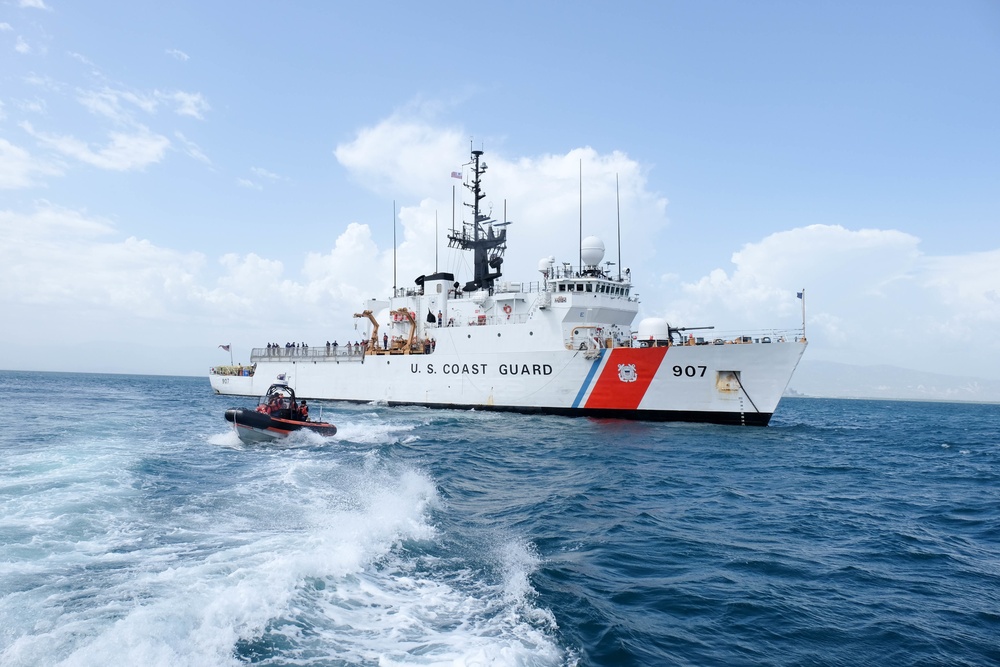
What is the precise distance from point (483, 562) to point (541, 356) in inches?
791

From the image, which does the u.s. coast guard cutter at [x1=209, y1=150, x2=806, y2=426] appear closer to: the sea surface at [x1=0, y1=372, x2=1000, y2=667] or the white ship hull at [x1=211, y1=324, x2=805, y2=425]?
the white ship hull at [x1=211, y1=324, x2=805, y2=425]

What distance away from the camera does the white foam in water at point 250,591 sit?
503 cm

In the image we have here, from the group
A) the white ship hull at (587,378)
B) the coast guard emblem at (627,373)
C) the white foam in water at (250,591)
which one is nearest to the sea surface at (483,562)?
the white foam in water at (250,591)

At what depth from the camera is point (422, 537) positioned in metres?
8.54

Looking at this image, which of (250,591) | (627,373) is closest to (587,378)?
(627,373)

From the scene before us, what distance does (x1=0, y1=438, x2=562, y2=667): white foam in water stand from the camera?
503 cm

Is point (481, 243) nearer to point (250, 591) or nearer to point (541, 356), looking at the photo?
point (541, 356)

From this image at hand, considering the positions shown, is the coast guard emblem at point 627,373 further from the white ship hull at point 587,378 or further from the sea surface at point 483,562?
the sea surface at point 483,562

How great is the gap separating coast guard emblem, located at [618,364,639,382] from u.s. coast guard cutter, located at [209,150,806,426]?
0.04 m

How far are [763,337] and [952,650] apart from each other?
19229 millimetres

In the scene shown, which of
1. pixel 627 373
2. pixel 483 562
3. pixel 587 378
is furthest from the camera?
pixel 587 378

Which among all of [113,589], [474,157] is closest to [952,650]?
[113,589]

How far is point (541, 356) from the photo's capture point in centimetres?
2748

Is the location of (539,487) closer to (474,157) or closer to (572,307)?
(572,307)
